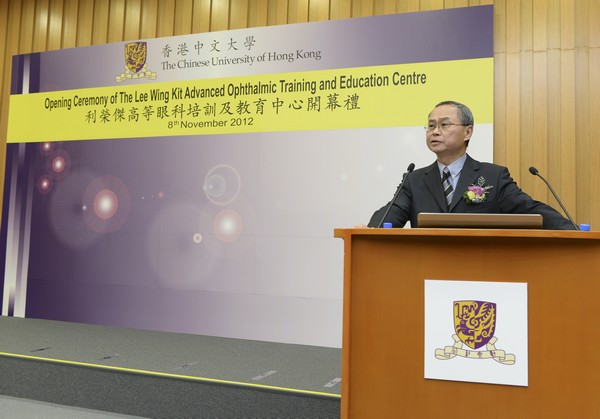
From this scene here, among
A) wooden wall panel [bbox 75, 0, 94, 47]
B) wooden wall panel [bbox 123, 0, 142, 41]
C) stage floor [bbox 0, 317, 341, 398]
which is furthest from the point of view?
wooden wall panel [bbox 75, 0, 94, 47]

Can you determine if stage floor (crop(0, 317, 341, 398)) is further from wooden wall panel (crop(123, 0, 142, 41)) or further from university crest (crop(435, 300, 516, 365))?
wooden wall panel (crop(123, 0, 142, 41))

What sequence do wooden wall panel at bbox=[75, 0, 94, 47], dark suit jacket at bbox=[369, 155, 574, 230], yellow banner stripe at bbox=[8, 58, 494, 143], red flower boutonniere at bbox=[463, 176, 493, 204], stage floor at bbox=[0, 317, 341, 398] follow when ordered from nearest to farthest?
red flower boutonniere at bbox=[463, 176, 493, 204]
dark suit jacket at bbox=[369, 155, 574, 230]
stage floor at bbox=[0, 317, 341, 398]
yellow banner stripe at bbox=[8, 58, 494, 143]
wooden wall panel at bbox=[75, 0, 94, 47]

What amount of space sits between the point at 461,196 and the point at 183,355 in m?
1.74

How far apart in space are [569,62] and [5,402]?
11.5 ft

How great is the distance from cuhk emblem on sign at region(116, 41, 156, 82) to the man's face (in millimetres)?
2457

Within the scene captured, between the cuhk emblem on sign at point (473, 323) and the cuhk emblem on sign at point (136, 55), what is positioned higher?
the cuhk emblem on sign at point (136, 55)

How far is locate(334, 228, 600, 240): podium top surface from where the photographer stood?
1179mm

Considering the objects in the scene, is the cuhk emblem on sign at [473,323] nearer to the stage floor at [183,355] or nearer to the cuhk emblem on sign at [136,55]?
the stage floor at [183,355]

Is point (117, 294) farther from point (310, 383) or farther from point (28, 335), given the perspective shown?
point (310, 383)

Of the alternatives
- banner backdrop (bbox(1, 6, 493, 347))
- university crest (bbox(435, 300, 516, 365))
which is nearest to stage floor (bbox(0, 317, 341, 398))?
banner backdrop (bbox(1, 6, 493, 347))

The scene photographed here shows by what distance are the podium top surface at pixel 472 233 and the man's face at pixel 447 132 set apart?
0.91m

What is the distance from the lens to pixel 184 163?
3682mm

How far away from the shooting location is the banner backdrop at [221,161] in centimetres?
323

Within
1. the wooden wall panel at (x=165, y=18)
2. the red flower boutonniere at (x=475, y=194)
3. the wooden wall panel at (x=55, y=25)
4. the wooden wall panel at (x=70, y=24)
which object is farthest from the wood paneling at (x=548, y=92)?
the wooden wall panel at (x=55, y=25)
